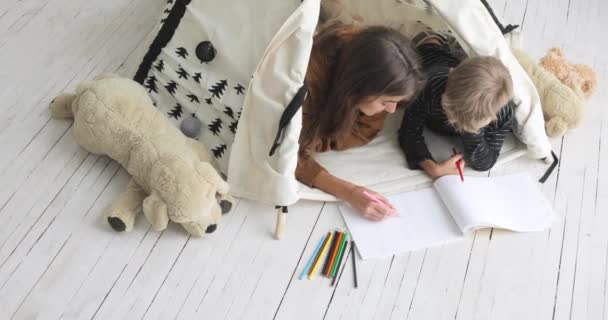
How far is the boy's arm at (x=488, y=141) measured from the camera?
5.05 ft

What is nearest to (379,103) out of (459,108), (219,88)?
(459,108)

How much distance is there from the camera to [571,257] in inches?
58.8

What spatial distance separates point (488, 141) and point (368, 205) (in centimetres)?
36

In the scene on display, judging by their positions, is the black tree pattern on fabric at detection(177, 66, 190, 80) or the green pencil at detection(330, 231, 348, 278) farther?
the black tree pattern on fabric at detection(177, 66, 190, 80)

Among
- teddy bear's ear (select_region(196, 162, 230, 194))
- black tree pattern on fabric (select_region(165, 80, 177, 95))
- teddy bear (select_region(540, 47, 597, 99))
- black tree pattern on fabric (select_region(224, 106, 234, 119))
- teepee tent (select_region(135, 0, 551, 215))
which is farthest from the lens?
teddy bear (select_region(540, 47, 597, 99))

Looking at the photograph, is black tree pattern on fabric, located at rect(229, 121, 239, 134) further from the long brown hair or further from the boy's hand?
the boy's hand

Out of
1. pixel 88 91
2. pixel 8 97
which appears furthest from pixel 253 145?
pixel 8 97

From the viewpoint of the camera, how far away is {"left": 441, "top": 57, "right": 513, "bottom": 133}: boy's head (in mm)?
1371

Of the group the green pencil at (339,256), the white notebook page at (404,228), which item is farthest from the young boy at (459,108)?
the green pencil at (339,256)

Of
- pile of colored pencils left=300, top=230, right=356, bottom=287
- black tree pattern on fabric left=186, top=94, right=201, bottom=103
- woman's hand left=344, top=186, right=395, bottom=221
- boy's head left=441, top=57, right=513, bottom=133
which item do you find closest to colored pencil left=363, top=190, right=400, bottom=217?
woman's hand left=344, top=186, right=395, bottom=221

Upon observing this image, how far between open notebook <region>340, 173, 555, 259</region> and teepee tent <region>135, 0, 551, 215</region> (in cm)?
7

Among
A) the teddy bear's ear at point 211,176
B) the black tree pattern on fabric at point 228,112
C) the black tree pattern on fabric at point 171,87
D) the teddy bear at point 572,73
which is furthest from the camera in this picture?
the teddy bear at point 572,73

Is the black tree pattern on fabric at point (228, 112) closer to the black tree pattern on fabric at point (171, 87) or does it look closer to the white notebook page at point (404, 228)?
the black tree pattern on fabric at point (171, 87)

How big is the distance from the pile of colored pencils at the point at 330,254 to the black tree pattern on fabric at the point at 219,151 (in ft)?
1.07
